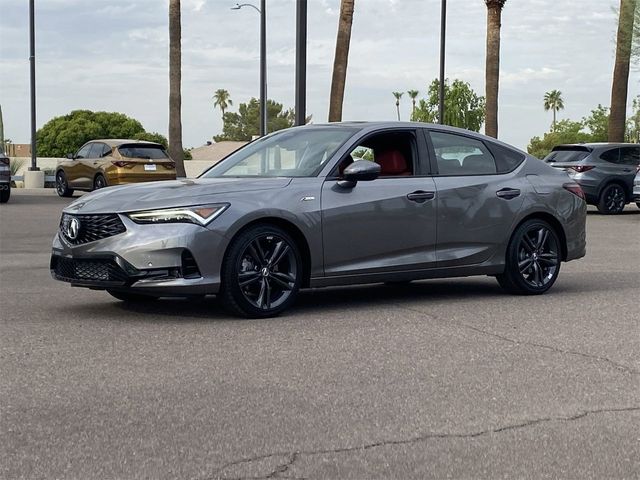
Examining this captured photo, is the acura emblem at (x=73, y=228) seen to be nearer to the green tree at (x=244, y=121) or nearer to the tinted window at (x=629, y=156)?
the tinted window at (x=629, y=156)

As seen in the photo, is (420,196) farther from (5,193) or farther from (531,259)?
(5,193)

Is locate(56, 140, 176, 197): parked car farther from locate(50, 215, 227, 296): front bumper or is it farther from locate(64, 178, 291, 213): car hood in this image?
locate(50, 215, 227, 296): front bumper

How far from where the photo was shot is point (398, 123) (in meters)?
9.95

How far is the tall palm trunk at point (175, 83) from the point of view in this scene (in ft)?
128

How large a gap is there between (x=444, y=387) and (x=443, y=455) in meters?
1.39

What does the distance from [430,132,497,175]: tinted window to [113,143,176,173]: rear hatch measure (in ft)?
64.1

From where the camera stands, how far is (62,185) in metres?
32.9

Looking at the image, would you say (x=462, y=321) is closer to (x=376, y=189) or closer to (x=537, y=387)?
(x=376, y=189)

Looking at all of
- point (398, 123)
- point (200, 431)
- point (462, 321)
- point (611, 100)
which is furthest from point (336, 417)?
point (611, 100)

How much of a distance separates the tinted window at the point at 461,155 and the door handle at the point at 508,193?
0.22 m

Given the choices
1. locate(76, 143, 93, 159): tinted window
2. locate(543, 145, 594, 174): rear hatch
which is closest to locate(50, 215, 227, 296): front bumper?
locate(543, 145, 594, 174): rear hatch

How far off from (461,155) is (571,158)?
16866mm

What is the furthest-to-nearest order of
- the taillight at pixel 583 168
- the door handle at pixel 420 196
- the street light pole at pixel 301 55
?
the taillight at pixel 583 168
the street light pole at pixel 301 55
the door handle at pixel 420 196

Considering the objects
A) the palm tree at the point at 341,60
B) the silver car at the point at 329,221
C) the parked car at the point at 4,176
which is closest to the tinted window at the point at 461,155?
the silver car at the point at 329,221
